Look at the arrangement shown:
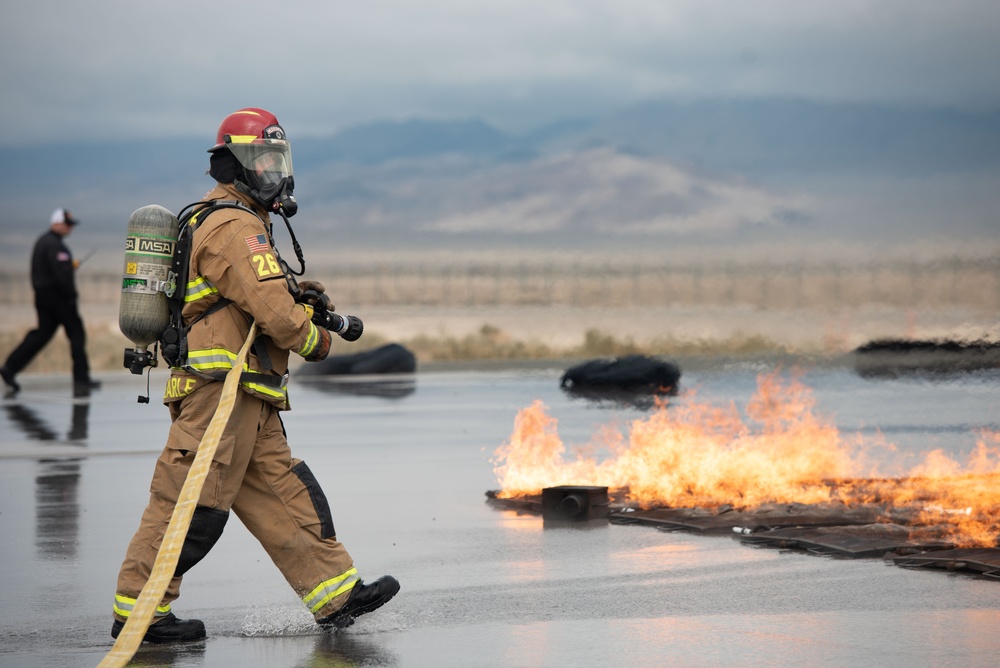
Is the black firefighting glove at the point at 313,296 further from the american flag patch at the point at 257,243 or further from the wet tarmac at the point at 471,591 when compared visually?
the wet tarmac at the point at 471,591

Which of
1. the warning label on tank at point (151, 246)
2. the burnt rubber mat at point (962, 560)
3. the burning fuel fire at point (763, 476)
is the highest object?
the warning label on tank at point (151, 246)

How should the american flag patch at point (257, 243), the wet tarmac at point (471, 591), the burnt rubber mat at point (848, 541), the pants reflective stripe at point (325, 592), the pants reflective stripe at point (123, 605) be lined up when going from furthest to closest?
the burnt rubber mat at point (848, 541), the pants reflective stripe at point (325, 592), the american flag patch at point (257, 243), the pants reflective stripe at point (123, 605), the wet tarmac at point (471, 591)

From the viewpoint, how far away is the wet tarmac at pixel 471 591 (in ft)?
16.8

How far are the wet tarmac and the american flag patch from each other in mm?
1493

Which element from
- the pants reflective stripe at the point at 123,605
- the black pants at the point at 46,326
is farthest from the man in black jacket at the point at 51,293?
the pants reflective stripe at the point at 123,605

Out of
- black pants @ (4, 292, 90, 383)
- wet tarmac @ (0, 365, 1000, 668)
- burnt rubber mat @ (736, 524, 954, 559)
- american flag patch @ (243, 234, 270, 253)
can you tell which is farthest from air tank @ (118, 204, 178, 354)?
black pants @ (4, 292, 90, 383)

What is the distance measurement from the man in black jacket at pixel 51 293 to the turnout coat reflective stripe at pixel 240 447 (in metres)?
14.1

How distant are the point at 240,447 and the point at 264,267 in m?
0.69

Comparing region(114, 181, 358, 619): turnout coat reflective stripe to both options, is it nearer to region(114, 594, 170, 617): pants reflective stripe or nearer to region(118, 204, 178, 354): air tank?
region(114, 594, 170, 617): pants reflective stripe

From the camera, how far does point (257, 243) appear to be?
17.5 ft

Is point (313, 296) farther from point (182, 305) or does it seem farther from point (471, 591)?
point (471, 591)

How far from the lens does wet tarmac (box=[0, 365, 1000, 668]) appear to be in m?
5.12

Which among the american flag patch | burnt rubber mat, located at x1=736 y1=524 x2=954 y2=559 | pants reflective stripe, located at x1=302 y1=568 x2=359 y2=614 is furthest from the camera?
burnt rubber mat, located at x1=736 y1=524 x2=954 y2=559

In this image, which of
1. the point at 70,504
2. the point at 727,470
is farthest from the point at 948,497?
the point at 70,504
